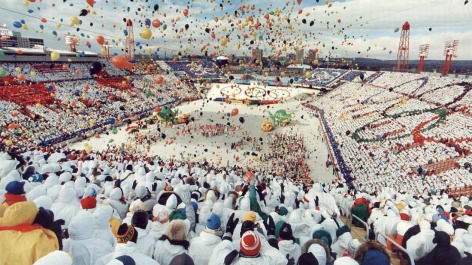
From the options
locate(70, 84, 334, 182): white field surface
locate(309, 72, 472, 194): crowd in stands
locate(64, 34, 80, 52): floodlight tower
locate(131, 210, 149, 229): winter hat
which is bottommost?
locate(70, 84, 334, 182): white field surface

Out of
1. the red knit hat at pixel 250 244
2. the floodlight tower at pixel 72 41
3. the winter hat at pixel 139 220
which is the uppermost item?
the floodlight tower at pixel 72 41

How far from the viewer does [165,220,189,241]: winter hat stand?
132 inches

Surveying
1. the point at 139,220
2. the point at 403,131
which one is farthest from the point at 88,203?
the point at 403,131

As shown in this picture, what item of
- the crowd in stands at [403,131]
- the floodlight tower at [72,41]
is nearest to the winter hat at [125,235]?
the crowd in stands at [403,131]

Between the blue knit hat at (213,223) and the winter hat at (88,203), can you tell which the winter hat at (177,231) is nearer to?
the blue knit hat at (213,223)

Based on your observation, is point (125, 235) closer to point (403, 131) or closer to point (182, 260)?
point (182, 260)

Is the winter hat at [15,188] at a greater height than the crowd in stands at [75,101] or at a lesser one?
greater

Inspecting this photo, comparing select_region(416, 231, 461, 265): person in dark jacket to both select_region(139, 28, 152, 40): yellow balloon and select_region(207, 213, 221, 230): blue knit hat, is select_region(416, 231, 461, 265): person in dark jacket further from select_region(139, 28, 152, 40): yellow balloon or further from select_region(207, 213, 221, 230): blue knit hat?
select_region(139, 28, 152, 40): yellow balloon

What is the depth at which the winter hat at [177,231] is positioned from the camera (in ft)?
11.0

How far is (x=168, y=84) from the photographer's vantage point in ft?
182

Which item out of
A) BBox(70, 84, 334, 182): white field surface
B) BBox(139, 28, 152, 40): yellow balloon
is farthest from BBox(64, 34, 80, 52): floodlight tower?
BBox(139, 28, 152, 40): yellow balloon

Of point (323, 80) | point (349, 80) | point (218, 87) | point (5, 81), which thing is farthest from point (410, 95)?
point (5, 81)

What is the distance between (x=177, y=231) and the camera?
3381 millimetres

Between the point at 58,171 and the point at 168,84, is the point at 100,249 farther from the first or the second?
the point at 168,84
